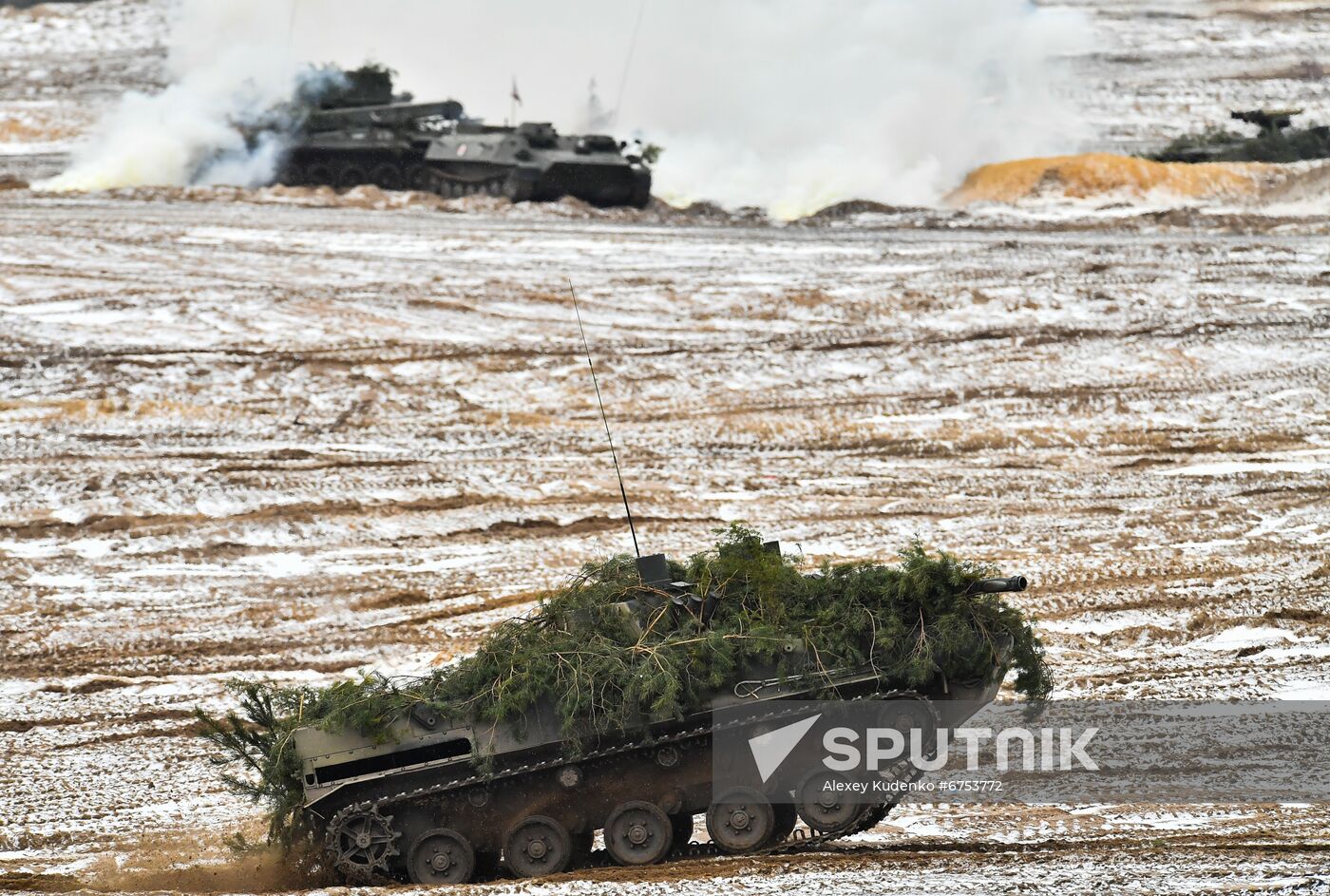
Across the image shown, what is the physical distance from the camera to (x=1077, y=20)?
137 ft

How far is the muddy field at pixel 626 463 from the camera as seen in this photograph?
35.5ft

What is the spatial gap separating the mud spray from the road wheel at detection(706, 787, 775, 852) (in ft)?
69.9

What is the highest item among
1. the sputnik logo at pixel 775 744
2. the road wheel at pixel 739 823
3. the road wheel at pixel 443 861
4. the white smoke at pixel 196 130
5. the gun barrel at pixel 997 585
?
the white smoke at pixel 196 130

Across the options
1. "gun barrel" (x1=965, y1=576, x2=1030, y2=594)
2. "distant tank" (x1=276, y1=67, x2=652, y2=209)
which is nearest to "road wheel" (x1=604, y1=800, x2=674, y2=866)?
"gun barrel" (x1=965, y1=576, x2=1030, y2=594)

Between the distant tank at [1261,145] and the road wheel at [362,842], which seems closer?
the road wheel at [362,842]

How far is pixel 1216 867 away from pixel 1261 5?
37.9 metres

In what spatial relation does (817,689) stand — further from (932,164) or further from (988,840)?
(932,164)

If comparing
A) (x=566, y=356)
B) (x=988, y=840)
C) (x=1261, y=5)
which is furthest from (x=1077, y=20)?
(x=988, y=840)

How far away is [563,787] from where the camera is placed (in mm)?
9352

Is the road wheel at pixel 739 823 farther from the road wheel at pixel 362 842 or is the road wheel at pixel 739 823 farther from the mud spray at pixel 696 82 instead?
the mud spray at pixel 696 82

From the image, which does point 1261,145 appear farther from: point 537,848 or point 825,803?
point 537,848

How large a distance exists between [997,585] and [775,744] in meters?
1.60

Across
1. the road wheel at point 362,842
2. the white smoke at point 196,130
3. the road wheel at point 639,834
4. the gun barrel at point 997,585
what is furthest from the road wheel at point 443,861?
the white smoke at point 196,130

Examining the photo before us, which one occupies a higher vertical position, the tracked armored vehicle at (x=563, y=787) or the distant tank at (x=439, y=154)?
the distant tank at (x=439, y=154)
